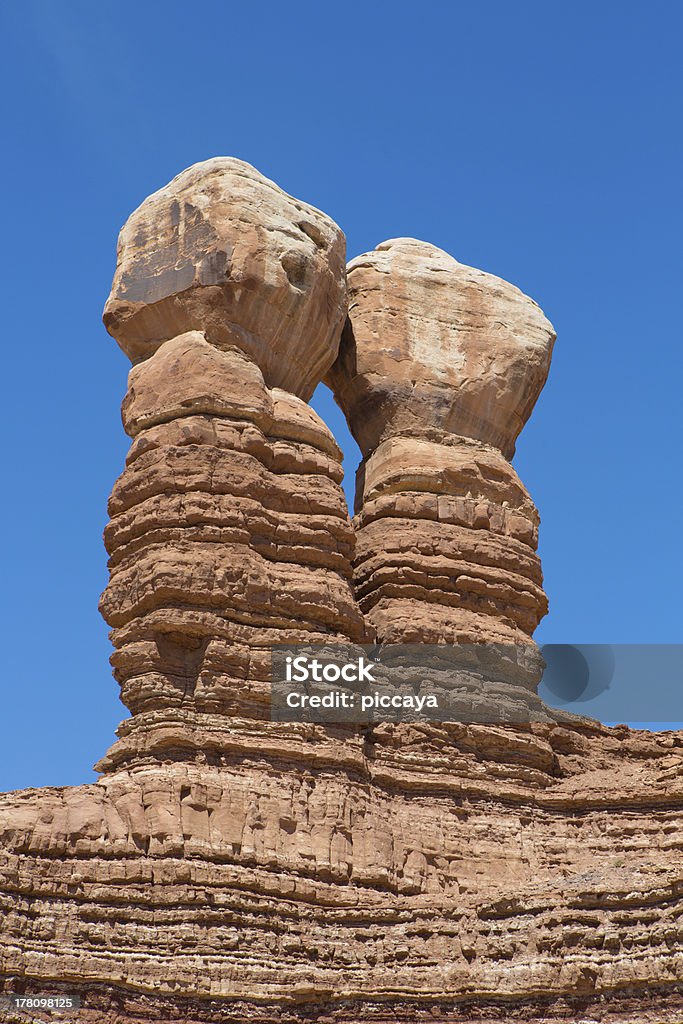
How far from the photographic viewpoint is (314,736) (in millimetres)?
27641

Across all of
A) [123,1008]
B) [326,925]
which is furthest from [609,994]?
[123,1008]

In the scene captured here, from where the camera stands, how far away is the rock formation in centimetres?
2388

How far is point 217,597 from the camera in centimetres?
2789

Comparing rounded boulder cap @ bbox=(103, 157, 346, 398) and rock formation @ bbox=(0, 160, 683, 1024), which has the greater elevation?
rounded boulder cap @ bbox=(103, 157, 346, 398)

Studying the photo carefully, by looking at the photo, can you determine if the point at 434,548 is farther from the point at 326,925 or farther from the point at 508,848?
the point at 326,925

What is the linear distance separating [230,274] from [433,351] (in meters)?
6.09

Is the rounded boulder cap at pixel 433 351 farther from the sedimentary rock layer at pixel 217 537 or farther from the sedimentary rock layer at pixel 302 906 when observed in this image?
the sedimentary rock layer at pixel 302 906

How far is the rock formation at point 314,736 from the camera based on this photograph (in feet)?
78.3

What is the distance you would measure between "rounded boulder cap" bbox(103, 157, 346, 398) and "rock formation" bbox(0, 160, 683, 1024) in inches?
2.1

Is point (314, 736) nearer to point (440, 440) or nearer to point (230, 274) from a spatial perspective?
point (230, 274)

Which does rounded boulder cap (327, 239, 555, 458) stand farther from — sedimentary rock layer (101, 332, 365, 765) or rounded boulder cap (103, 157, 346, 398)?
sedimentary rock layer (101, 332, 365, 765)

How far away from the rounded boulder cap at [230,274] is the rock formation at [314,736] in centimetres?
5

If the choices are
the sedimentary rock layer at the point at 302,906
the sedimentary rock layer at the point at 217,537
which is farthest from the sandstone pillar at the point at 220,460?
the sedimentary rock layer at the point at 302,906

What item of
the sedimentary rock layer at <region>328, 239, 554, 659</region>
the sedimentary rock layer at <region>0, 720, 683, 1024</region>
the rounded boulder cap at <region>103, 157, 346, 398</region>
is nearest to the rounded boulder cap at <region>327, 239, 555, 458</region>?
the sedimentary rock layer at <region>328, 239, 554, 659</region>
